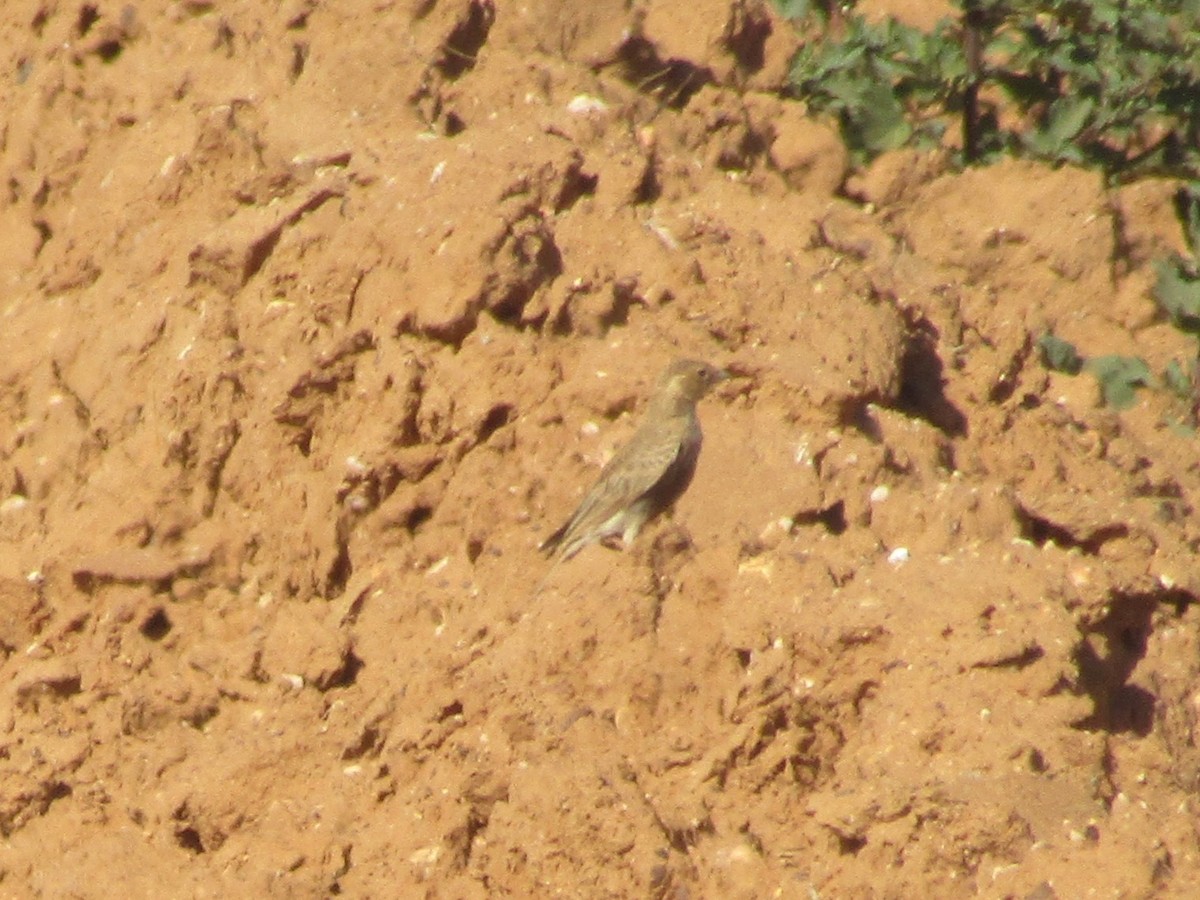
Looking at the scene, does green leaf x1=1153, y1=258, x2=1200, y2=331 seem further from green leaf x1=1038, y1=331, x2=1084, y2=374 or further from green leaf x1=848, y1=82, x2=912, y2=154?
green leaf x1=848, y1=82, x2=912, y2=154

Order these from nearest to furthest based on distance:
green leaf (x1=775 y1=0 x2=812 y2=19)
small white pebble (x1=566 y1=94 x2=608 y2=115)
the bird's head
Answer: the bird's head → small white pebble (x1=566 y1=94 x2=608 y2=115) → green leaf (x1=775 y1=0 x2=812 y2=19)

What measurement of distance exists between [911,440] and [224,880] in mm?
2682

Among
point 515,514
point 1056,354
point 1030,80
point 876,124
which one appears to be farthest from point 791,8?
point 515,514

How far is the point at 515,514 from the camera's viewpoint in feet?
24.9

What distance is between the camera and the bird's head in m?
7.69

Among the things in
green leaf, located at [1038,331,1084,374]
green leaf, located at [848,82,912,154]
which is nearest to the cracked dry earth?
green leaf, located at [1038,331,1084,374]

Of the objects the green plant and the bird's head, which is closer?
the bird's head

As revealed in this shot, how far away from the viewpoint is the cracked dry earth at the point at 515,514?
6617 mm

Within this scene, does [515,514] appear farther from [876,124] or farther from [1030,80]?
[1030,80]

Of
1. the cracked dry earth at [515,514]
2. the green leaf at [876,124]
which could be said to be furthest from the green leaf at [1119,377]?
the green leaf at [876,124]

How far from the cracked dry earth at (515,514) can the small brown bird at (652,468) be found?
0.09 metres

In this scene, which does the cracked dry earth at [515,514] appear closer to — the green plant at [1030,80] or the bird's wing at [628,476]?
the bird's wing at [628,476]

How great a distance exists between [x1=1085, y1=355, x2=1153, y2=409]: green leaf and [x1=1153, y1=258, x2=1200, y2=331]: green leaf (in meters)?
0.56

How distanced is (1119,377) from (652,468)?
2543 mm
